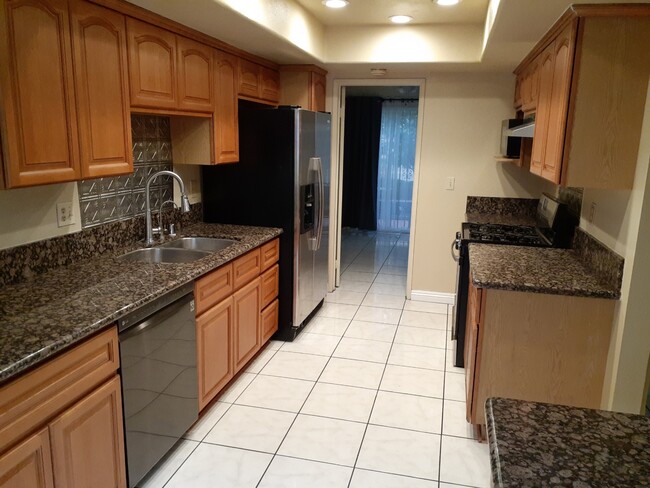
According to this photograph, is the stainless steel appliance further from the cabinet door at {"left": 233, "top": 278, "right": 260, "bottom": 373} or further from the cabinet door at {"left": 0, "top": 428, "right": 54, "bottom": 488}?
the cabinet door at {"left": 0, "top": 428, "right": 54, "bottom": 488}

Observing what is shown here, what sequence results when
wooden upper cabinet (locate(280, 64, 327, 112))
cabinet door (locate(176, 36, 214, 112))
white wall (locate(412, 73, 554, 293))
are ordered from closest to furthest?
cabinet door (locate(176, 36, 214, 112)) → wooden upper cabinet (locate(280, 64, 327, 112)) → white wall (locate(412, 73, 554, 293))

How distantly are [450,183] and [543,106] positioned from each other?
1832mm

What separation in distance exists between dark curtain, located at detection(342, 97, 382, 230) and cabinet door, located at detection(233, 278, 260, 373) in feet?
15.6

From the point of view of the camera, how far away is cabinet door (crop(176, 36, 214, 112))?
266 cm

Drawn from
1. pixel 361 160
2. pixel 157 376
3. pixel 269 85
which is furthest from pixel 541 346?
pixel 361 160

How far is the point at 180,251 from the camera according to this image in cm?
293

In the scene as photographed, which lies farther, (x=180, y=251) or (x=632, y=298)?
(x=180, y=251)

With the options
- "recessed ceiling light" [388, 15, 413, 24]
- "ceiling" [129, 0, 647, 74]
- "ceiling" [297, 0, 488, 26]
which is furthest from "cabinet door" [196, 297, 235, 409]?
"recessed ceiling light" [388, 15, 413, 24]

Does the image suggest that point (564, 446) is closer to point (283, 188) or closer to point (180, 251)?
point (180, 251)

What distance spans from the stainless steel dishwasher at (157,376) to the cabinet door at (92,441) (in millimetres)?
61

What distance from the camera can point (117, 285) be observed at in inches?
82.0

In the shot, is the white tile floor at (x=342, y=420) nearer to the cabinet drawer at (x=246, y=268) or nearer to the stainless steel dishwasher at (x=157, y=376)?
the stainless steel dishwasher at (x=157, y=376)

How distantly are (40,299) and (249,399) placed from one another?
1359 mm

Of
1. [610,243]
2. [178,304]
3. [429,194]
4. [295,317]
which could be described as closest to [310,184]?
[295,317]
